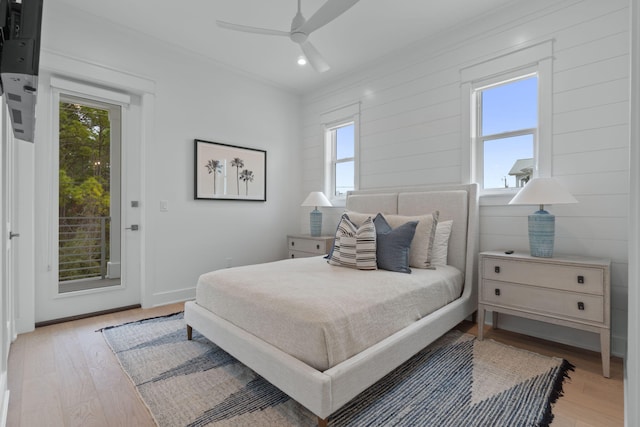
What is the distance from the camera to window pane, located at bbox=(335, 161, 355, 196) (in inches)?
171

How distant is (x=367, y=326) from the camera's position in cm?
179

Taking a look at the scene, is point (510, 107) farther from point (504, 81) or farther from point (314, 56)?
point (314, 56)

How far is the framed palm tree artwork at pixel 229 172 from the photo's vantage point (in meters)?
3.84

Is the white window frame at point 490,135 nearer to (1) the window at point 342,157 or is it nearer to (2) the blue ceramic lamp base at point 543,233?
(2) the blue ceramic lamp base at point 543,233

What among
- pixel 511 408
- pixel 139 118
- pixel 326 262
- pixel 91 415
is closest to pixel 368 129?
pixel 326 262

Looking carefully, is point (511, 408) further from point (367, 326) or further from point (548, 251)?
point (548, 251)

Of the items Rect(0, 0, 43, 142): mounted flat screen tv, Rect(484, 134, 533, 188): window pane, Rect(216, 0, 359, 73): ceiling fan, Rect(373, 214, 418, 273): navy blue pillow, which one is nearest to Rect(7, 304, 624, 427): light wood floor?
Rect(373, 214, 418, 273): navy blue pillow

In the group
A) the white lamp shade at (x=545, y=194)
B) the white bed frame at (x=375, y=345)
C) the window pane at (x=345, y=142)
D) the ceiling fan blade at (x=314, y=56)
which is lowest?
the white bed frame at (x=375, y=345)

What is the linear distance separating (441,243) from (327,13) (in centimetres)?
212

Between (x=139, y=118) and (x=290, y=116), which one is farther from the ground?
(x=290, y=116)

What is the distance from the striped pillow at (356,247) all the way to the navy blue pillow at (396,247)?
6 cm

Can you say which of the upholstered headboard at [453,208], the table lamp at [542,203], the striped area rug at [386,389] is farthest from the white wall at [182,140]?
the table lamp at [542,203]

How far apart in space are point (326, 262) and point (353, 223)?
→ 1.51 feet

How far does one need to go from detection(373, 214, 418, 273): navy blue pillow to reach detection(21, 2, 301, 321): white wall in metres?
2.19
